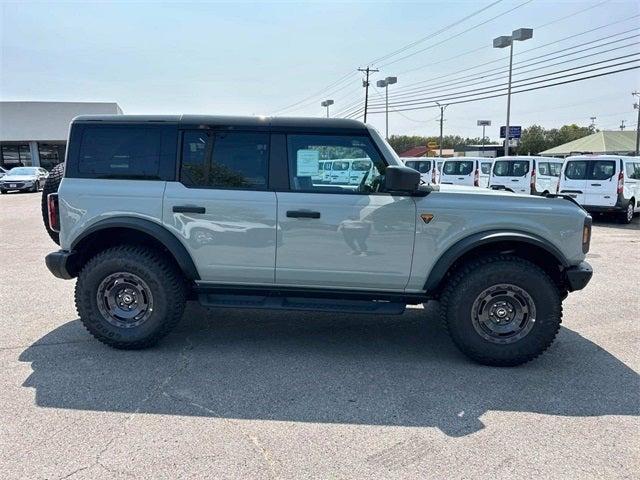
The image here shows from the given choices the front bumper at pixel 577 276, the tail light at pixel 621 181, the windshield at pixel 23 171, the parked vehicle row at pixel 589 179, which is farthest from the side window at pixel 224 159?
the windshield at pixel 23 171

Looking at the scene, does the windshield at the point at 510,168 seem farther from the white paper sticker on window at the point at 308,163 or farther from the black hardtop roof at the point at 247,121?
the white paper sticker on window at the point at 308,163

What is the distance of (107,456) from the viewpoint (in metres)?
2.80

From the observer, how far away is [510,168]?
1770 centimetres

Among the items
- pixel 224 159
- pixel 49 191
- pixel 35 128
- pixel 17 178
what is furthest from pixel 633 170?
pixel 35 128

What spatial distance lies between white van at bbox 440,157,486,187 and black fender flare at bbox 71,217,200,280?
1756 cm

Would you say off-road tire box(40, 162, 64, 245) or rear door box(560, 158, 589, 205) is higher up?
rear door box(560, 158, 589, 205)

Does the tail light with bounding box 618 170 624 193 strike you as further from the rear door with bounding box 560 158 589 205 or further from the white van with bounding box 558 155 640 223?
the rear door with bounding box 560 158 589 205

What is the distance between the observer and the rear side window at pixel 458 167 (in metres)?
20.5

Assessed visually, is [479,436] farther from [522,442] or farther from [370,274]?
[370,274]

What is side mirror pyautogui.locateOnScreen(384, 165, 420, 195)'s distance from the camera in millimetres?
3812

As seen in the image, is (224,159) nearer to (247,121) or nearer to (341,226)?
(247,121)

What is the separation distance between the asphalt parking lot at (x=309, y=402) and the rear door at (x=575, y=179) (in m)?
10.7

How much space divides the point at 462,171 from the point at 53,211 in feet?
61.1

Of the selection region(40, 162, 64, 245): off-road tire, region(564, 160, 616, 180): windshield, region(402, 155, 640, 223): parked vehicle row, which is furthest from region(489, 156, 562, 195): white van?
region(40, 162, 64, 245): off-road tire
